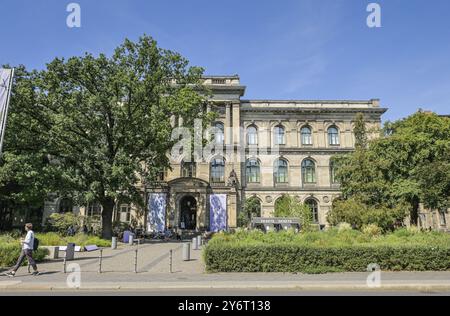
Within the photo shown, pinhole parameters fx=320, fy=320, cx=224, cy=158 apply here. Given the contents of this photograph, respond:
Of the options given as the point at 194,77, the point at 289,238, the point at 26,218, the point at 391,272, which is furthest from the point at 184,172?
the point at 391,272

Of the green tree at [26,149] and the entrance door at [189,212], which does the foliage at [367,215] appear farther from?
the green tree at [26,149]

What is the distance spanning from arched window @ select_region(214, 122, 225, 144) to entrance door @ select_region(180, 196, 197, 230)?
8.54m

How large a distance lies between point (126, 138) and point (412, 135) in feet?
86.9

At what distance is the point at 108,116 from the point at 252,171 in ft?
72.1

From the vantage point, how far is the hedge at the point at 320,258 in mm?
12734

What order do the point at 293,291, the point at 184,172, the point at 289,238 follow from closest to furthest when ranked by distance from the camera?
the point at 293,291, the point at 289,238, the point at 184,172

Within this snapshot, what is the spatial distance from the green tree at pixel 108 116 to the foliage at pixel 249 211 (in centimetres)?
1457

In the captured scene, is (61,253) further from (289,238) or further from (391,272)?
(391,272)

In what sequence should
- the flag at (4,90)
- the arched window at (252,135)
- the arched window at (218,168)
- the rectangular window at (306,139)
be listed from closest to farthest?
the flag at (4,90) < the arched window at (218,168) < the arched window at (252,135) < the rectangular window at (306,139)

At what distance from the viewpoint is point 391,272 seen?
12.7 m

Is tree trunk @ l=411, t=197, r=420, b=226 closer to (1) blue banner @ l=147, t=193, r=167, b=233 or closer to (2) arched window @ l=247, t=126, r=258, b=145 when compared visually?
(2) arched window @ l=247, t=126, r=258, b=145

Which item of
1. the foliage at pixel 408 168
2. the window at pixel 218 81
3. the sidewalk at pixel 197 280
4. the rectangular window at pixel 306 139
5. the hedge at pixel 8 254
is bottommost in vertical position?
the sidewalk at pixel 197 280

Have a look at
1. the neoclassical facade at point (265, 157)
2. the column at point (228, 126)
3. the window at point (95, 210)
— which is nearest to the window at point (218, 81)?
the neoclassical facade at point (265, 157)

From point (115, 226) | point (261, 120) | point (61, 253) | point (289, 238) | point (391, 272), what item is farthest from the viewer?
point (261, 120)
